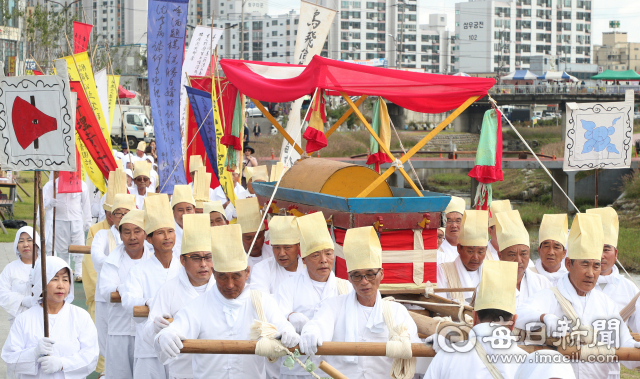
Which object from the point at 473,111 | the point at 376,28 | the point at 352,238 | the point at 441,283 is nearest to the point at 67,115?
the point at 352,238

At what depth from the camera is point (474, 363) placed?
3.22m

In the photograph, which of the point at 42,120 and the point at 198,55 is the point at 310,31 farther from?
the point at 42,120

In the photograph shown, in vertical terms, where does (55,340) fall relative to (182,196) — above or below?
below

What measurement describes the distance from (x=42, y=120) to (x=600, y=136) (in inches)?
212

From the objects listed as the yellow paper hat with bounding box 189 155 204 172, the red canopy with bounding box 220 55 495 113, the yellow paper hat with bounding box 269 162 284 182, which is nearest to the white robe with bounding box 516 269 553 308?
the red canopy with bounding box 220 55 495 113

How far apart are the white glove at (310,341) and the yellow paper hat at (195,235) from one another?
1087mm

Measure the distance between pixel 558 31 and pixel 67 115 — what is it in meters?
96.2

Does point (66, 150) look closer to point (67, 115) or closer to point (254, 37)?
point (67, 115)

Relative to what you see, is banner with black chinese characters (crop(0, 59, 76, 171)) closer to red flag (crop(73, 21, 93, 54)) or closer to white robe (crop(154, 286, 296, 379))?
white robe (crop(154, 286, 296, 379))

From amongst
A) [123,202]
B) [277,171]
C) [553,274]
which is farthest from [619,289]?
[277,171]

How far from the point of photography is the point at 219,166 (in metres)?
9.35

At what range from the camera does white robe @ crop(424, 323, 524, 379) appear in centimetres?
320

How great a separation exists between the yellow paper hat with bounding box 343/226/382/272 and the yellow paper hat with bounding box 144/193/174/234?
1681 millimetres

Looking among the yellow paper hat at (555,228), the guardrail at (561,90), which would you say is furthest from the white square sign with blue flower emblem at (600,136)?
the guardrail at (561,90)
